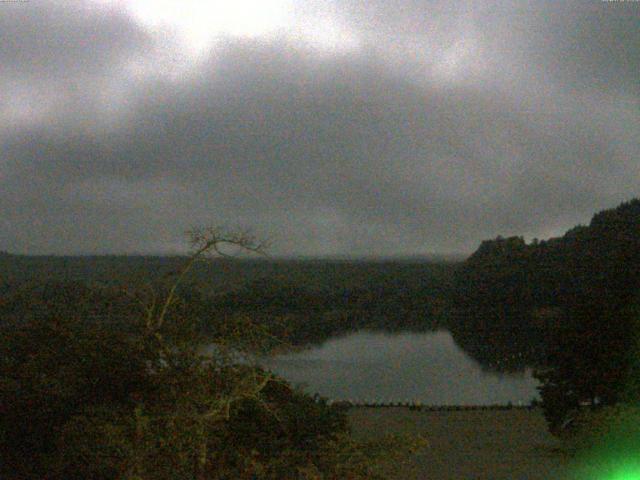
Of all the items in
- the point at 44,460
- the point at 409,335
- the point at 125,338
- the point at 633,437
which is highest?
the point at 125,338

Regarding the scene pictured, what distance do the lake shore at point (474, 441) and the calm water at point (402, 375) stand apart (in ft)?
14.7

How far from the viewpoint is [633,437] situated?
7695 mm

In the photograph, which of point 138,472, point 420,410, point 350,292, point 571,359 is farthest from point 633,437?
point 350,292

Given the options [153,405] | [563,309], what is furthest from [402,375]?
[153,405]

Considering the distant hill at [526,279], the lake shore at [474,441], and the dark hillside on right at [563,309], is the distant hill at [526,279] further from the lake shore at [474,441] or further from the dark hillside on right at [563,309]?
the lake shore at [474,441]

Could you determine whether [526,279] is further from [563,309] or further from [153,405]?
[153,405]

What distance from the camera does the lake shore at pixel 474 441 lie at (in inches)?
546

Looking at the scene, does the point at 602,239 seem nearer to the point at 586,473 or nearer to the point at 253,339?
the point at 586,473

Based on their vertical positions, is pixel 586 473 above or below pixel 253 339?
below

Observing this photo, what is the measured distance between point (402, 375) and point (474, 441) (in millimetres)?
20582

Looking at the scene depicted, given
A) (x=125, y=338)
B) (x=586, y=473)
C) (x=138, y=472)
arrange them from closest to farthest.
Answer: (x=138, y=472)
(x=125, y=338)
(x=586, y=473)

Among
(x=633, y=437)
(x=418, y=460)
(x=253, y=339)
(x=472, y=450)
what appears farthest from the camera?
(x=472, y=450)

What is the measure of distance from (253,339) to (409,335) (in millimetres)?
52390

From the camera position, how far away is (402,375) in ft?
127
